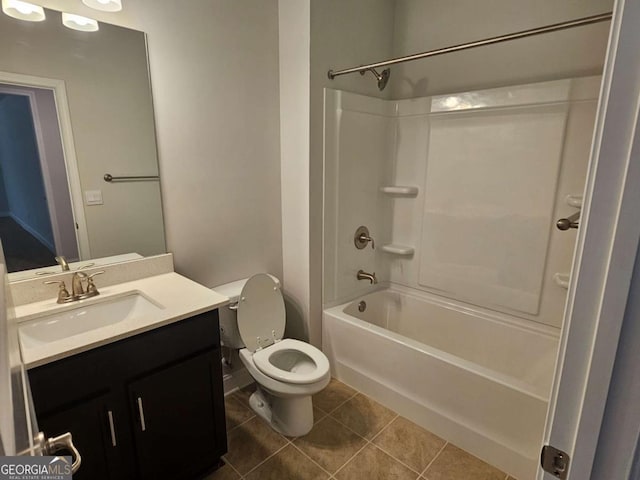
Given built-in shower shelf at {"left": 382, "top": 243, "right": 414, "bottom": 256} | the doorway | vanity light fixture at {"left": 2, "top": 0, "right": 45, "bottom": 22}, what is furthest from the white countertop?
built-in shower shelf at {"left": 382, "top": 243, "right": 414, "bottom": 256}

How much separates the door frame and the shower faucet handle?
1.62 m

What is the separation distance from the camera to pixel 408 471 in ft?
5.57

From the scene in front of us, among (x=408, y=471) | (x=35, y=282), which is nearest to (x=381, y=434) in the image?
(x=408, y=471)

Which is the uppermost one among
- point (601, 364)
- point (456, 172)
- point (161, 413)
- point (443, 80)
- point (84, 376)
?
point (443, 80)

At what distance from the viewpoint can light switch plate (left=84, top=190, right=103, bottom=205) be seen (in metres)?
1.60

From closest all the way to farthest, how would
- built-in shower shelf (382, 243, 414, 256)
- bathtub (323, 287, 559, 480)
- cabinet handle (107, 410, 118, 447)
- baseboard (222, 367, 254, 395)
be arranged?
cabinet handle (107, 410, 118, 447) < bathtub (323, 287, 559, 480) < baseboard (222, 367, 254, 395) < built-in shower shelf (382, 243, 414, 256)

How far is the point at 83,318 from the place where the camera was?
1461mm

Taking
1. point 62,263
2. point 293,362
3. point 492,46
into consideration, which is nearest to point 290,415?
point 293,362

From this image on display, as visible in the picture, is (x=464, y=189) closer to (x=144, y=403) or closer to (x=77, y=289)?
(x=144, y=403)

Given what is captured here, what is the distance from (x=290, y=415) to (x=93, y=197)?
4.88 feet

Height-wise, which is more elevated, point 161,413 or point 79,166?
point 79,166

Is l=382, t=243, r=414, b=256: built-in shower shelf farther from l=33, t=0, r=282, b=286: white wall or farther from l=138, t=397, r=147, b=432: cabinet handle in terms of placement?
l=138, t=397, r=147, b=432: cabinet handle

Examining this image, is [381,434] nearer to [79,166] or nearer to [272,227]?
[272,227]

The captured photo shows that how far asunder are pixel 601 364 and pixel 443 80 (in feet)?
7.54
